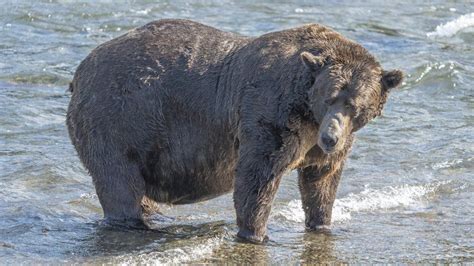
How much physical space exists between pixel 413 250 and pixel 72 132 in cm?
283

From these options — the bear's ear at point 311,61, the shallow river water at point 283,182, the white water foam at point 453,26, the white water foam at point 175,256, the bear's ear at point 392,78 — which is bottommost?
the white water foam at point 453,26

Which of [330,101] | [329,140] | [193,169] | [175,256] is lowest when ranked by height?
[175,256]

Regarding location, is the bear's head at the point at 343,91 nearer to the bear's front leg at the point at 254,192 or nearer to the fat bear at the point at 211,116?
the fat bear at the point at 211,116

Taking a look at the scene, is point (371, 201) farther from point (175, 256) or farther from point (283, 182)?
point (175, 256)

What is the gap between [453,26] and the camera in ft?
57.9

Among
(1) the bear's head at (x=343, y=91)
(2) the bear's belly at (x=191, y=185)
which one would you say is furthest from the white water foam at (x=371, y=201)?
(1) the bear's head at (x=343, y=91)

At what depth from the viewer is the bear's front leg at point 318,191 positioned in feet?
28.0

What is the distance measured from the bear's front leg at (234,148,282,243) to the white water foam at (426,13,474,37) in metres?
9.71

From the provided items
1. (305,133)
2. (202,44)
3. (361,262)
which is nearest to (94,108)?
(202,44)

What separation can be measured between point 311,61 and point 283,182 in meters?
2.79

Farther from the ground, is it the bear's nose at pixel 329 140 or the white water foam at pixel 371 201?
the bear's nose at pixel 329 140

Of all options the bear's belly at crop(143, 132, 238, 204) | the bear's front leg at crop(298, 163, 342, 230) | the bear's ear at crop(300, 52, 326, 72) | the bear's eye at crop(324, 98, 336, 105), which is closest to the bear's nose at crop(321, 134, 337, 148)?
the bear's eye at crop(324, 98, 336, 105)

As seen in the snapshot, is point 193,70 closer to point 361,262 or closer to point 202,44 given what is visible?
point 202,44

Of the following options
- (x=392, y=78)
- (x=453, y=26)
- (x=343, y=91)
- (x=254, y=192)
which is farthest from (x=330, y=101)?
(x=453, y=26)
